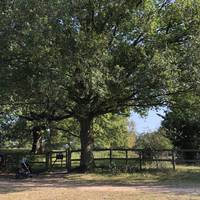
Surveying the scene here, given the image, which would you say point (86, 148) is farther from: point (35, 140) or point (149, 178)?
point (35, 140)

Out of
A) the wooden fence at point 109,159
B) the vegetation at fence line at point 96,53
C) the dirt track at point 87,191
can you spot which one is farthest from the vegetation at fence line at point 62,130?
the dirt track at point 87,191

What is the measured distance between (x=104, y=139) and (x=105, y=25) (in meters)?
28.6

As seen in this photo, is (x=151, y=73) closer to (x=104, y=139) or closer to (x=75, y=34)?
(x=75, y=34)

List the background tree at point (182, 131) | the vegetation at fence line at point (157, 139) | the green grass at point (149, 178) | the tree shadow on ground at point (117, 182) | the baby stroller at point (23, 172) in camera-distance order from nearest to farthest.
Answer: the tree shadow on ground at point (117, 182)
the green grass at point (149, 178)
the baby stroller at point (23, 172)
the background tree at point (182, 131)
the vegetation at fence line at point (157, 139)

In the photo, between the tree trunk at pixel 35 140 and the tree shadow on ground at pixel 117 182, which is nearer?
the tree shadow on ground at pixel 117 182

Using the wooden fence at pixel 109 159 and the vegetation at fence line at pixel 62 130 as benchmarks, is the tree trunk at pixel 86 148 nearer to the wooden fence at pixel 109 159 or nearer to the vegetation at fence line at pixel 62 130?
the wooden fence at pixel 109 159

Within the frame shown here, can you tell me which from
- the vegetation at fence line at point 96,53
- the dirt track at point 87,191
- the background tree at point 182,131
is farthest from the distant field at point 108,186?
the background tree at point 182,131

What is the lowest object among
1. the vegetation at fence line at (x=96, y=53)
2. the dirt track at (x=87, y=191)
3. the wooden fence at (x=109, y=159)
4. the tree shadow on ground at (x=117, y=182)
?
the dirt track at (x=87, y=191)

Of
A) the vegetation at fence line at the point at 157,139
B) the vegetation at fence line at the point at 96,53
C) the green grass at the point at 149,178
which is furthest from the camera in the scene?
the vegetation at fence line at the point at 157,139

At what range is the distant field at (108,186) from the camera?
761 inches

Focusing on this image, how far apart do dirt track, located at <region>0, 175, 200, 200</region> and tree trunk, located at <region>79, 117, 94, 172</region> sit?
185 inches

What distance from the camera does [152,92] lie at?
28.2 metres

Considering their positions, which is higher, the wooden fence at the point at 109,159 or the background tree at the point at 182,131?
the background tree at the point at 182,131

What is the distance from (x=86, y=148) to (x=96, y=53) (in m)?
8.36
